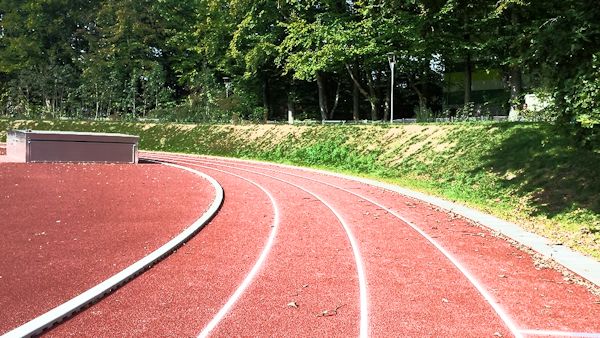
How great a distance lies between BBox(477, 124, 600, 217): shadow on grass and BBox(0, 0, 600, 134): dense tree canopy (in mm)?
2097

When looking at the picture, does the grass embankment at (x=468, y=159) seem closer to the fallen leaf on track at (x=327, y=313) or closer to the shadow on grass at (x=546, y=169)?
the shadow on grass at (x=546, y=169)

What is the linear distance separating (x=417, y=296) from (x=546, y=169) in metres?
12.0

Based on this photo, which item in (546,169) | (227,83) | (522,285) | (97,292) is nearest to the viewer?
(97,292)

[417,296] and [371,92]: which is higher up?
[371,92]

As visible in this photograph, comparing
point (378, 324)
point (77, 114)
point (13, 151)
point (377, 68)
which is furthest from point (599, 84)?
point (77, 114)

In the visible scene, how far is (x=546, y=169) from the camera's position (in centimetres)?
1661

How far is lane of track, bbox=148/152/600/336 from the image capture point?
20.7ft

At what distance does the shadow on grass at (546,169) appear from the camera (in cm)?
1387

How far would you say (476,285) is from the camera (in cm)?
775

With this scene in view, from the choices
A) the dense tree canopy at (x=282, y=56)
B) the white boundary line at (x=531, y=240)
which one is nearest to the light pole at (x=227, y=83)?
the dense tree canopy at (x=282, y=56)

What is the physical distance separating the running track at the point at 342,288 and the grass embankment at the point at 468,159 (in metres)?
2.76

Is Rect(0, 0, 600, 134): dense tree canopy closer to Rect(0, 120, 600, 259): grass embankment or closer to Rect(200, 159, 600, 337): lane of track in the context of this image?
Rect(0, 120, 600, 259): grass embankment

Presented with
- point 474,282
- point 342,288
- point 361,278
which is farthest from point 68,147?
point 474,282

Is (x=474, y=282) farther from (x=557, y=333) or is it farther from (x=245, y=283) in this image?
(x=245, y=283)
